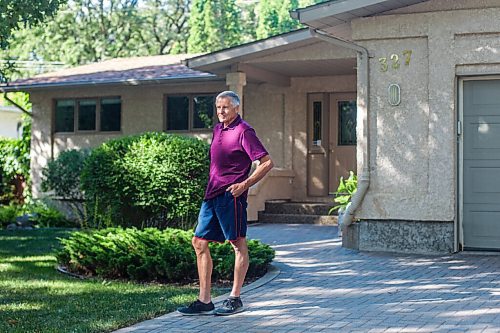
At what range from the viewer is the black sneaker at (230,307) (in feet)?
25.1

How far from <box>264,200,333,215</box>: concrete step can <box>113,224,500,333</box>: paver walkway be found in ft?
16.6

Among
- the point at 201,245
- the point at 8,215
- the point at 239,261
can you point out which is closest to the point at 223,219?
the point at 201,245

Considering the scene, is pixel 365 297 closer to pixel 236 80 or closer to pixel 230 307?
pixel 230 307

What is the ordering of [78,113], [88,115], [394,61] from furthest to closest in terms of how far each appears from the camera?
[78,113] → [88,115] → [394,61]

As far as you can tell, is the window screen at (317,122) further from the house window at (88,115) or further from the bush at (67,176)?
the bush at (67,176)

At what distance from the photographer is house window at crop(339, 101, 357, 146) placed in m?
18.7

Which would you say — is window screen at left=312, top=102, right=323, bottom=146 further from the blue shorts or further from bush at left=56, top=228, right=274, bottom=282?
the blue shorts

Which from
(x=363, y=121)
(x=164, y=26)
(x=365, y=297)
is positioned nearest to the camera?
(x=365, y=297)

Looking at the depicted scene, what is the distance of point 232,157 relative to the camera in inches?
302

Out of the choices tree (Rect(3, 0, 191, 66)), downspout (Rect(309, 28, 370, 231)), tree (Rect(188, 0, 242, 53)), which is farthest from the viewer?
tree (Rect(188, 0, 242, 53))

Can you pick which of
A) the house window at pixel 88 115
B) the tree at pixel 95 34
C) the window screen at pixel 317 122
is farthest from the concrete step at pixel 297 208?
the tree at pixel 95 34

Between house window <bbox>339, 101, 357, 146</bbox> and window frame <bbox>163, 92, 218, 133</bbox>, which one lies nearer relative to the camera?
house window <bbox>339, 101, 357, 146</bbox>

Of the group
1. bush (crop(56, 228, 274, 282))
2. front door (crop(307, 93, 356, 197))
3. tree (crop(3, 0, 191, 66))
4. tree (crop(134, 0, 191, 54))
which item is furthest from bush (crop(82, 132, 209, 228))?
tree (crop(134, 0, 191, 54))

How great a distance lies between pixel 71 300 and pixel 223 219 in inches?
82.5
